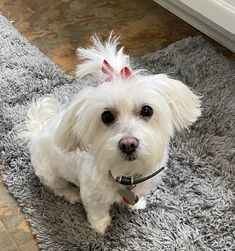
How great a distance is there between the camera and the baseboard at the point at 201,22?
2.18m

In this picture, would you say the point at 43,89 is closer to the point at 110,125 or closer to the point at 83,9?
the point at 83,9

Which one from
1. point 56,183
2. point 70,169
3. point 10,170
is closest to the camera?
point 70,169

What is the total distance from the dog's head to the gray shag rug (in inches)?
13.4

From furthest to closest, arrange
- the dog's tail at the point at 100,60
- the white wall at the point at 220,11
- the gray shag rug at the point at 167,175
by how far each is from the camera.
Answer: the white wall at the point at 220,11 < the gray shag rug at the point at 167,175 < the dog's tail at the point at 100,60

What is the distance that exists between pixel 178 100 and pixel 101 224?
1.62ft

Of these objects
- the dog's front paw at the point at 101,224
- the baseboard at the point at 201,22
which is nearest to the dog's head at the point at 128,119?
the dog's front paw at the point at 101,224

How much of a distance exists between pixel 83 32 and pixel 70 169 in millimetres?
1048

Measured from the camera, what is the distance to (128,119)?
1182 millimetres

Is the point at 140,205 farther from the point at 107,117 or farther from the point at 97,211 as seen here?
the point at 107,117

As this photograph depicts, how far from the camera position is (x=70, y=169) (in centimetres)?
145

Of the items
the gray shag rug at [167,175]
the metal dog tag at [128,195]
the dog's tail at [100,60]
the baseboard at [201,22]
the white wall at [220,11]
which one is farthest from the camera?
the baseboard at [201,22]

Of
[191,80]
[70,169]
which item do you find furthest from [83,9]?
[70,169]

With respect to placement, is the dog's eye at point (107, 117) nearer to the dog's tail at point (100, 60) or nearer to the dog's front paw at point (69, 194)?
the dog's tail at point (100, 60)

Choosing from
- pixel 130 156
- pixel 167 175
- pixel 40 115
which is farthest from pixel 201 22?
pixel 130 156
